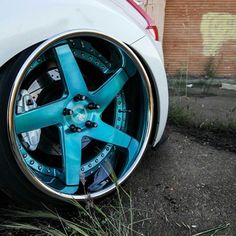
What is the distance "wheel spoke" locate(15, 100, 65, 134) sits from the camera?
2652 mm

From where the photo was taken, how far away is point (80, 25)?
2777mm

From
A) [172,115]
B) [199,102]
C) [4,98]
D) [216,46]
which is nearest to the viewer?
[4,98]

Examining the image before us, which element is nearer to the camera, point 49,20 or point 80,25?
point 49,20

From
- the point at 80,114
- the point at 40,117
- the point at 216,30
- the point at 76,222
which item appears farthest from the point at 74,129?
the point at 216,30

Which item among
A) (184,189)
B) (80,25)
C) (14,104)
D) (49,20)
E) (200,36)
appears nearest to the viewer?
(14,104)

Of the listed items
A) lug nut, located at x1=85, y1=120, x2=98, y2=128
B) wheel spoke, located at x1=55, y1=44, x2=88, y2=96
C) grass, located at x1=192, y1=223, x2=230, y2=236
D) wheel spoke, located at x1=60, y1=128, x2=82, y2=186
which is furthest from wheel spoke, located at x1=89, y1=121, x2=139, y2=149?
grass, located at x1=192, y1=223, x2=230, y2=236

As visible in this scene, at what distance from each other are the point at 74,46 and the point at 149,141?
85cm

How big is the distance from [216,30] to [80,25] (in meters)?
4.63

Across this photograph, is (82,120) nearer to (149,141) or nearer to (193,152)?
(149,141)

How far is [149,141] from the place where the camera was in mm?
3393

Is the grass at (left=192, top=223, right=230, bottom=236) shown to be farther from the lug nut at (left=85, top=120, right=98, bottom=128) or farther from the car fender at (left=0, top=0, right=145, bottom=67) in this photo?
the car fender at (left=0, top=0, right=145, bottom=67)

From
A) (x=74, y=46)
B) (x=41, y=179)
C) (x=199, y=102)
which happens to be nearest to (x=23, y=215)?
(x=41, y=179)

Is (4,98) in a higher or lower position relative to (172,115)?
higher

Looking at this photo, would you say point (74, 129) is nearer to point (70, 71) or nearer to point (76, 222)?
point (70, 71)
